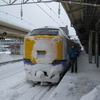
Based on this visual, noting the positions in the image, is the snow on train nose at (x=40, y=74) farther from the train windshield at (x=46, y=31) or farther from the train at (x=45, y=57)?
the train windshield at (x=46, y=31)

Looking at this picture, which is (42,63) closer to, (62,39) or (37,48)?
(37,48)

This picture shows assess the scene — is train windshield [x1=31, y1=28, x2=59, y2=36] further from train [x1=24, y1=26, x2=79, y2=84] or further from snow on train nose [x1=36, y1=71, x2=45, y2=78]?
snow on train nose [x1=36, y1=71, x2=45, y2=78]

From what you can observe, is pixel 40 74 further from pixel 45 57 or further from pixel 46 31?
pixel 46 31

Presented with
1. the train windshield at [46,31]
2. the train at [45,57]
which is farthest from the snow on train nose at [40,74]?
the train windshield at [46,31]

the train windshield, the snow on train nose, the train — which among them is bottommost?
the snow on train nose

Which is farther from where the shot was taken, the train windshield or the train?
the train windshield

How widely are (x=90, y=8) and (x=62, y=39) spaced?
5.94ft

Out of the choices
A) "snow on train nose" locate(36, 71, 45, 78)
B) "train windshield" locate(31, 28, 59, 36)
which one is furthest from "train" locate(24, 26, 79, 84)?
"train windshield" locate(31, 28, 59, 36)

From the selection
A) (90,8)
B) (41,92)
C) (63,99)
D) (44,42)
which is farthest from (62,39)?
(63,99)

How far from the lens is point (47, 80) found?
6.25 meters

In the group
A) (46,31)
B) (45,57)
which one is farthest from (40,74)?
(46,31)

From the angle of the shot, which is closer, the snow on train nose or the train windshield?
the snow on train nose

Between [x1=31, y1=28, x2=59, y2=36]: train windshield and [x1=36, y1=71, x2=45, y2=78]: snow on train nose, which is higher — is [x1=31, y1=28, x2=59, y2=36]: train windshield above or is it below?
above

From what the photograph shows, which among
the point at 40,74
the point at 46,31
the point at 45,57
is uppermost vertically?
the point at 46,31
